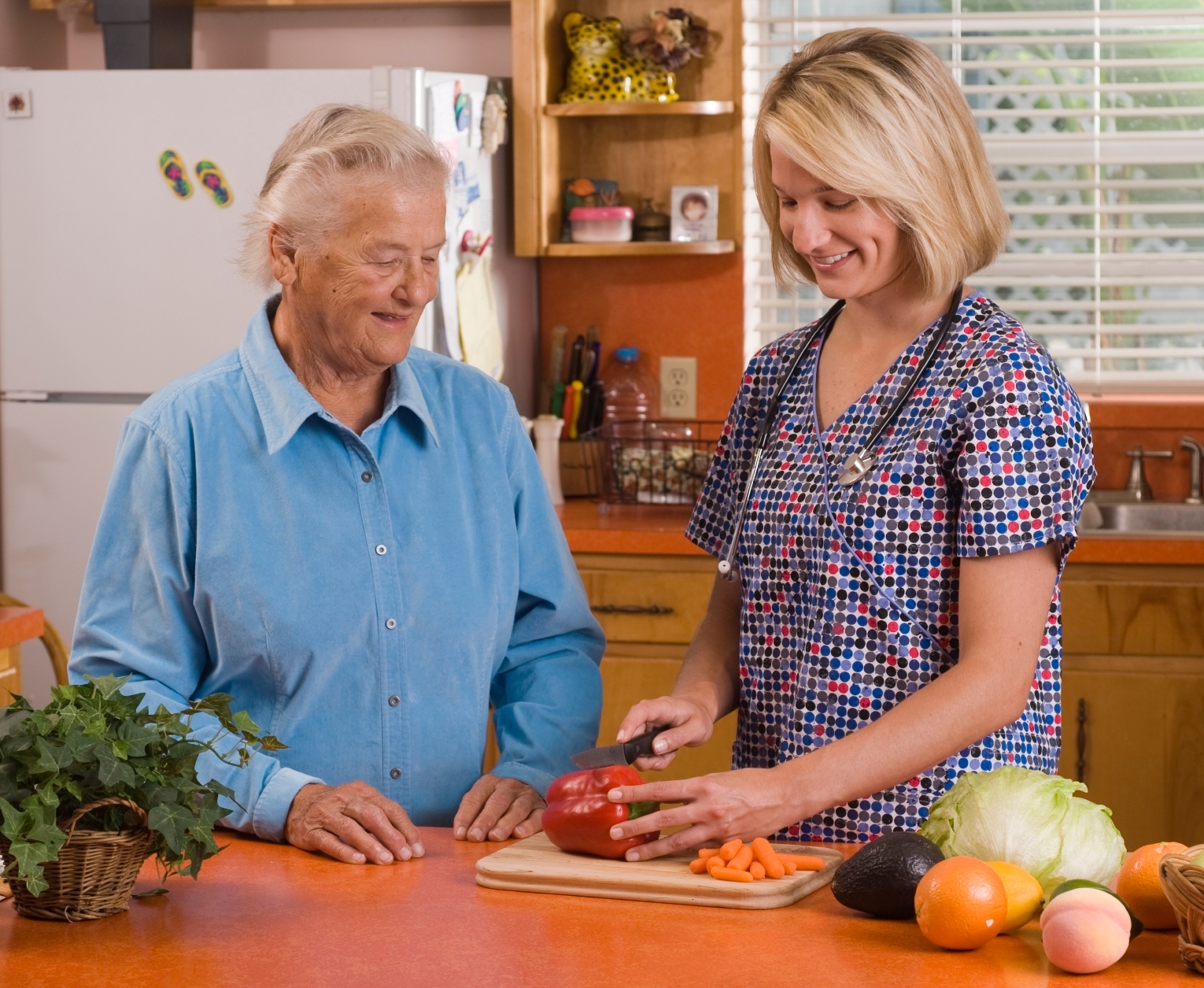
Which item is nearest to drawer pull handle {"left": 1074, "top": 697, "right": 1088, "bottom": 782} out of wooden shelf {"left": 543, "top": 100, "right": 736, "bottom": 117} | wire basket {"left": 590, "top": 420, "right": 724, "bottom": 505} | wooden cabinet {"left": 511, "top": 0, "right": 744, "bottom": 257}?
wire basket {"left": 590, "top": 420, "right": 724, "bottom": 505}

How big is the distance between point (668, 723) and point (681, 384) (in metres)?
2.22

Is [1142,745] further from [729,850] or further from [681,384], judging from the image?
[729,850]

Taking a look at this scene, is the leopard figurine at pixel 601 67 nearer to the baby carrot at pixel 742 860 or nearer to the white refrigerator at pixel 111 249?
the white refrigerator at pixel 111 249

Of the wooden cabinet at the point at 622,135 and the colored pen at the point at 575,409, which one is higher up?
the wooden cabinet at the point at 622,135

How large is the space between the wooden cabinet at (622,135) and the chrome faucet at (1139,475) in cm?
105

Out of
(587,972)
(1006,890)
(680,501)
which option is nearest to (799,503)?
(1006,890)

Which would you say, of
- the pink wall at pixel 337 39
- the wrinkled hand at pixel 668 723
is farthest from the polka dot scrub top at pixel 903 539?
the pink wall at pixel 337 39

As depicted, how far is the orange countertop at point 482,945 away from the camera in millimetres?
1087

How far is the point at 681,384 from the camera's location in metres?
3.67

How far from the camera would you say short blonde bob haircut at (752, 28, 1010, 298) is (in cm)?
147

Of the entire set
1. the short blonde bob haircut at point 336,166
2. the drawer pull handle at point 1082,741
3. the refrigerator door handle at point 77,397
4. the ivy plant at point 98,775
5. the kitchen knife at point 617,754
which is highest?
the short blonde bob haircut at point 336,166

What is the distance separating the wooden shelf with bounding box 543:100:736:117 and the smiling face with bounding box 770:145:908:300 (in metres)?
1.88

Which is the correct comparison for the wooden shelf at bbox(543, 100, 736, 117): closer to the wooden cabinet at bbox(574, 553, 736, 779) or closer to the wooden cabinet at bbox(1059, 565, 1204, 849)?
the wooden cabinet at bbox(574, 553, 736, 779)

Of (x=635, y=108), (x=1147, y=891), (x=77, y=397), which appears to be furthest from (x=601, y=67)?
(x=1147, y=891)
